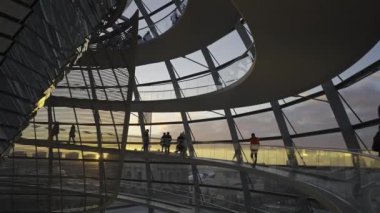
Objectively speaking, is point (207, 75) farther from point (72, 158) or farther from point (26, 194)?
point (26, 194)

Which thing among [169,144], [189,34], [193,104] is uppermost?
[189,34]

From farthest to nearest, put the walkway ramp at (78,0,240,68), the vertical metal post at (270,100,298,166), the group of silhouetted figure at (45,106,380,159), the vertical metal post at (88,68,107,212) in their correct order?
the vertical metal post at (270,100,298,166)
the vertical metal post at (88,68,107,212)
the group of silhouetted figure at (45,106,380,159)
the walkway ramp at (78,0,240,68)

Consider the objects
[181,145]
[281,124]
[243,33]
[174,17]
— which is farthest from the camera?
[181,145]

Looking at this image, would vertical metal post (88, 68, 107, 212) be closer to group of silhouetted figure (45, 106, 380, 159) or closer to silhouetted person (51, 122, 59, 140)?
group of silhouetted figure (45, 106, 380, 159)

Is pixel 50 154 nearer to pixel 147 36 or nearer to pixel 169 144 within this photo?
pixel 169 144

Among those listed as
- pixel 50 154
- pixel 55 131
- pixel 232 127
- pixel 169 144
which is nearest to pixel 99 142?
pixel 55 131

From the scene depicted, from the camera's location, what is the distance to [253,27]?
1481 centimetres

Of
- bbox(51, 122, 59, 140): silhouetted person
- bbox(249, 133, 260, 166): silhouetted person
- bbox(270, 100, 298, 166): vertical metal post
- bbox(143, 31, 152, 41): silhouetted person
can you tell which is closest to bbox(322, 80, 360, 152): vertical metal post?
bbox(249, 133, 260, 166): silhouetted person

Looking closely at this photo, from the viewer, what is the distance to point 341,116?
2303cm

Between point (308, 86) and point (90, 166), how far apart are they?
46.5ft

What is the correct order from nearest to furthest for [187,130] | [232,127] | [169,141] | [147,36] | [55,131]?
[55,131] < [147,36] < [169,141] < [232,127] < [187,130]

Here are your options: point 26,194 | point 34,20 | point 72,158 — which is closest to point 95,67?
point 72,158

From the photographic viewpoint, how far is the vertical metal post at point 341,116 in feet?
74.8

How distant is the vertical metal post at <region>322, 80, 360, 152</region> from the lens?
2281cm
